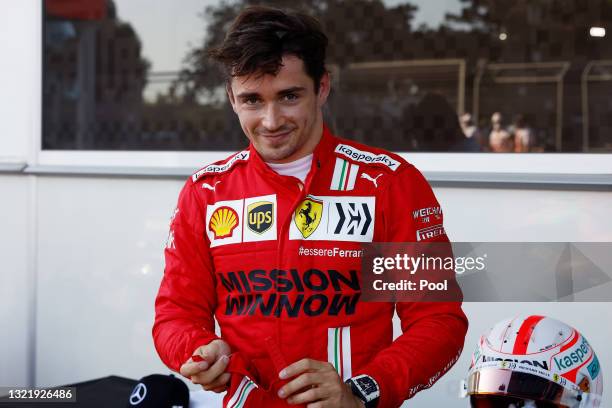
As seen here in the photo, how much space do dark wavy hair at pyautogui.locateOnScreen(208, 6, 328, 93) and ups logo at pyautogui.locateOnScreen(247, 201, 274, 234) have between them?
1.04 ft

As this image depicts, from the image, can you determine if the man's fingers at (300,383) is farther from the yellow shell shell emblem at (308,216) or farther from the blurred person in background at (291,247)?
the yellow shell shell emblem at (308,216)

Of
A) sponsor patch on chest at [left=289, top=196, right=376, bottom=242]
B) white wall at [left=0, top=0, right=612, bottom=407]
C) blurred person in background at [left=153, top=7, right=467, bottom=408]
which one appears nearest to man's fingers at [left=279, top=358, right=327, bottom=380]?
blurred person in background at [left=153, top=7, right=467, bottom=408]

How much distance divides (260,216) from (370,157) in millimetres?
305

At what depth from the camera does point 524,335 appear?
2.17 meters

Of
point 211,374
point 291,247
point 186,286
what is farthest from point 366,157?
point 211,374

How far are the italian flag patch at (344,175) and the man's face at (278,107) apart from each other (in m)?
0.11

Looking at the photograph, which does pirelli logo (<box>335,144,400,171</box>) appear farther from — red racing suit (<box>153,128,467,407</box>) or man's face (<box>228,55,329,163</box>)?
man's face (<box>228,55,329,163</box>)

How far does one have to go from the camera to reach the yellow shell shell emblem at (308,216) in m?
1.96

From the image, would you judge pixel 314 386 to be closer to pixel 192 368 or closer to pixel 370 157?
pixel 192 368

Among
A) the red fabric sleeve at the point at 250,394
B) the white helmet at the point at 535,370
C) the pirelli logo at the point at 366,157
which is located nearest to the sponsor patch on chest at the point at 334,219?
the pirelli logo at the point at 366,157

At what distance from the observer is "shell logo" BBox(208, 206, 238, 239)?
201cm

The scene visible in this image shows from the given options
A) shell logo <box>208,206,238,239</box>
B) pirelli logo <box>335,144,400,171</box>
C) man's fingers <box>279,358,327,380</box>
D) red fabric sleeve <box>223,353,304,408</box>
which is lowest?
red fabric sleeve <box>223,353,304,408</box>

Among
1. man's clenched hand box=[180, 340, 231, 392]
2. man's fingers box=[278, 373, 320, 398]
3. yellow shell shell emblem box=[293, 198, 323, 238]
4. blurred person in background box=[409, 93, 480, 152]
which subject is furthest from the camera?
blurred person in background box=[409, 93, 480, 152]

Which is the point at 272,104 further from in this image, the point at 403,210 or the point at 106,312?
the point at 106,312
